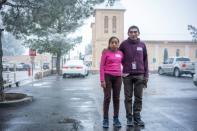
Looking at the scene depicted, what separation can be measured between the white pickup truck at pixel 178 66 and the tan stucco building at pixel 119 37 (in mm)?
26903

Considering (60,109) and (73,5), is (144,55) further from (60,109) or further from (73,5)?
(73,5)

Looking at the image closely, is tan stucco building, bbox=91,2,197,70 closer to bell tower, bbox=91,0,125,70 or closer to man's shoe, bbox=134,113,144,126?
bell tower, bbox=91,0,125,70

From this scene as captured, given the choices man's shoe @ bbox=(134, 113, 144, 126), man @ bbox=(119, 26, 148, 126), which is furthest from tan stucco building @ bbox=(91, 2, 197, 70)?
man's shoe @ bbox=(134, 113, 144, 126)

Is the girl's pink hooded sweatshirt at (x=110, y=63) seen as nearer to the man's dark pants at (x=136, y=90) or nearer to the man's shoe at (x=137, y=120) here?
the man's dark pants at (x=136, y=90)

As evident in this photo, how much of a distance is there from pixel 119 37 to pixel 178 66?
3125 centimetres

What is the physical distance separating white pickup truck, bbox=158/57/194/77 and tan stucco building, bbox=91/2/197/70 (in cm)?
2690

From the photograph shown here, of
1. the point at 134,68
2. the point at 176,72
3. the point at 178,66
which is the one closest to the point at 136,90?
the point at 134,68

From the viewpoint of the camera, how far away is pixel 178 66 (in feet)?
94.2

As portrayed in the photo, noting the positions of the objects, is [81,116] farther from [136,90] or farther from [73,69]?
[73,69]

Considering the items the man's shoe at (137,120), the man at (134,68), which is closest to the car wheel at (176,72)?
the man at (134,68)

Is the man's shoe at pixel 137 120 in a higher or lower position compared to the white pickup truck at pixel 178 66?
lower

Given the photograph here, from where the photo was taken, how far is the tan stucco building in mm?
58406

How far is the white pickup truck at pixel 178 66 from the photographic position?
2811 centimetres

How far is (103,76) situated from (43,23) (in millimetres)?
5395
